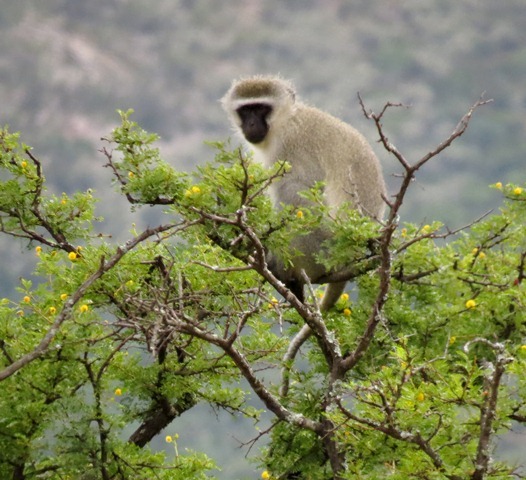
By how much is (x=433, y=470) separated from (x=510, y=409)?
0.56 m

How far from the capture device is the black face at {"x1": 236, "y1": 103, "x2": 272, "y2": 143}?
8117 mm

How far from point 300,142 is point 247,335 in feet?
5.72

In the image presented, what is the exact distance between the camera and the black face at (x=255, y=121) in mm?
8117

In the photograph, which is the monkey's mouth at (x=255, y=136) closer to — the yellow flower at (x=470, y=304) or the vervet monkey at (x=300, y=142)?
the vervet monkey at (x=300, y=142)

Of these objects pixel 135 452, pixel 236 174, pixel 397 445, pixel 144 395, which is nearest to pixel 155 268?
pixel 144 395

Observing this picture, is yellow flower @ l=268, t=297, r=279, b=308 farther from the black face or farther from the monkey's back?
the black face

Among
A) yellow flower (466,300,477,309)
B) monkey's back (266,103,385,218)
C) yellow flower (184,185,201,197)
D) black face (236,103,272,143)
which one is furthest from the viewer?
black face (236,103,272,143)

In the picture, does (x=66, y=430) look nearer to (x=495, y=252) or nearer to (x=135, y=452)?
(x=135, y=452)

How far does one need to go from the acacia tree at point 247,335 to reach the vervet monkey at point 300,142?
97cm

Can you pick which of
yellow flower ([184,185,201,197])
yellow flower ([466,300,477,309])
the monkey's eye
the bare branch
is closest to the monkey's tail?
yellow flower ([466,300,477,309])

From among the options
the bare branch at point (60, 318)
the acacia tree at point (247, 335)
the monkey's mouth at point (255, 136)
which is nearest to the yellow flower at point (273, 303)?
the acacia tree at point (247, 335)

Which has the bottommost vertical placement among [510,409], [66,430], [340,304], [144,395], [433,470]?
[433,470]

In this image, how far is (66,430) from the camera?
594cm

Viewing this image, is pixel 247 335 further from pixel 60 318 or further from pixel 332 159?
pixel 60 318
